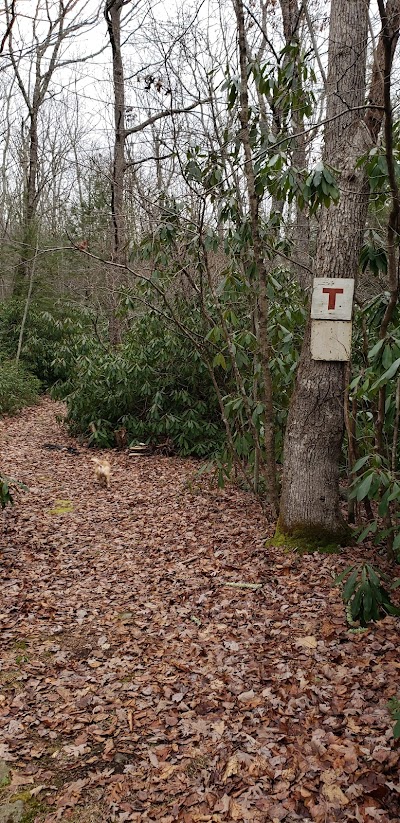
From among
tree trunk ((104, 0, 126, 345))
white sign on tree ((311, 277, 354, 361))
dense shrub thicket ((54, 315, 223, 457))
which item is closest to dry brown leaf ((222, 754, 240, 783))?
white sign on tree ((311, 277, 354, 361))

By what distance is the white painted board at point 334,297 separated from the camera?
389 cm

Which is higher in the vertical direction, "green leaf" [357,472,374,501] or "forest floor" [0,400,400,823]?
"green leaf" [357,472,374,501]

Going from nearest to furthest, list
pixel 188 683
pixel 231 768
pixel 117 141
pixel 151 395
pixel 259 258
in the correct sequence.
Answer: pixel 231 768, pixel 188 683, pixel 259 258, pixel 151 395, pixel 117 141

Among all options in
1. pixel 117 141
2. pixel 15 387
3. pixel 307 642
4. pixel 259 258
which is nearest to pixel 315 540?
pixel 307 642

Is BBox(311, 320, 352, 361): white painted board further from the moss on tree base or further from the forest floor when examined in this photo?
the forest floor

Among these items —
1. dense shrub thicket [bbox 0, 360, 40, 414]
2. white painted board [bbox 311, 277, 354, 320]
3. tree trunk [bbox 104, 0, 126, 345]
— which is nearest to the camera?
white painted board [bbox 311, 277, 354, 320]

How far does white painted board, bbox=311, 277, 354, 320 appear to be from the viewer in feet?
12.8

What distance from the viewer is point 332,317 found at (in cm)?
391

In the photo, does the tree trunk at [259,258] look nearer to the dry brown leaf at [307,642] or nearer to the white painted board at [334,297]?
the white painted board at [334,297]

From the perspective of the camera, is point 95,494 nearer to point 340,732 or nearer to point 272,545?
point 272,545

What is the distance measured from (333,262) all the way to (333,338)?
0.56m

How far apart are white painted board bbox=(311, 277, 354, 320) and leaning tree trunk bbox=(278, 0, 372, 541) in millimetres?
136

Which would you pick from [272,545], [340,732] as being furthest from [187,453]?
[340,732]

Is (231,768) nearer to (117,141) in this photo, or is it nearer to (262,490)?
(262,490)
